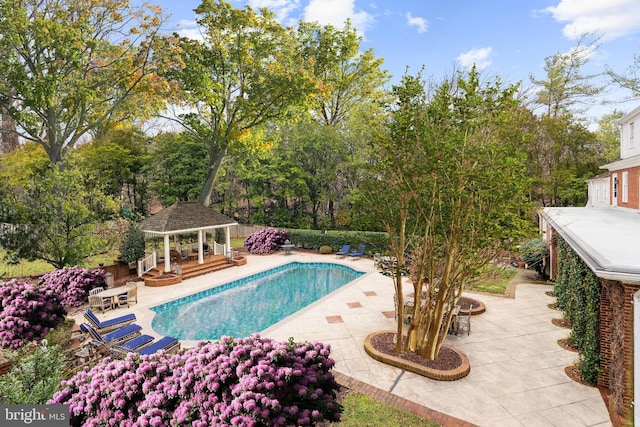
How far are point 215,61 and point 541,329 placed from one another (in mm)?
22286

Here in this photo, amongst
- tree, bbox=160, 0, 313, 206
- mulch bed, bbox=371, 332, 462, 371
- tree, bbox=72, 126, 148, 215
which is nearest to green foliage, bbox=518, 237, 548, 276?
mulch bed, bbox=371, 332, 462, 371

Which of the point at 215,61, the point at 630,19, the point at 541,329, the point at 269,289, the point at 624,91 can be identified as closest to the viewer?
the point at 541,329

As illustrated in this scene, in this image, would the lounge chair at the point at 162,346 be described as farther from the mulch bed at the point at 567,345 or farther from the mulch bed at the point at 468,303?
the mulch bed at the point at 567,345

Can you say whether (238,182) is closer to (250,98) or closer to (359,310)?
(250,98)

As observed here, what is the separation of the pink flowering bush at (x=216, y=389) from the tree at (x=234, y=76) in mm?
18172

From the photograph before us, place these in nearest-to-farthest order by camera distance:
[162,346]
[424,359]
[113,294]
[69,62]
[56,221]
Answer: [424,359], [162,346], [113,294], [56,221], [69,62]

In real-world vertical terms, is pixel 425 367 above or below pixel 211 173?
below

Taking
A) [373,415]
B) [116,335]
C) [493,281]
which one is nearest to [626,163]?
[493,281]

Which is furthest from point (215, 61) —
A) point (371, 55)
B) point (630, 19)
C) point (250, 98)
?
point (630, 19)

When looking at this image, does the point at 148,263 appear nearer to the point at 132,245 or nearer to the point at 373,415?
the point at 132,245

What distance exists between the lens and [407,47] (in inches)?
869

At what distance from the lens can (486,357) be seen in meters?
7.96

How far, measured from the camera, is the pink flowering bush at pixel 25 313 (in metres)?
8.29

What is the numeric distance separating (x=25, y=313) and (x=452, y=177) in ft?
36.9
